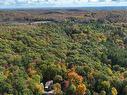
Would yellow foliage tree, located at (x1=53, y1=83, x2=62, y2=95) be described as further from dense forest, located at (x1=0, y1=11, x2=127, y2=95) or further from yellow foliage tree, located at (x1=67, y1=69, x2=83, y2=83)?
yellow foliage tree, located at (x1=67, y1=69, x2=83, y2=83)

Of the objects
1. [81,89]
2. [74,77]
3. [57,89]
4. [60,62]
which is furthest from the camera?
[60,62]

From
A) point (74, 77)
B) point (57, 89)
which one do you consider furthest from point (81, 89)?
point (74, 77)

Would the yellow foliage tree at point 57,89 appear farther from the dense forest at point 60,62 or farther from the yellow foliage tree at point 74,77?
the yellow foliage tree at point 74,77

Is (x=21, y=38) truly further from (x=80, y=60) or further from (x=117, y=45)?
(x=117, y=45)

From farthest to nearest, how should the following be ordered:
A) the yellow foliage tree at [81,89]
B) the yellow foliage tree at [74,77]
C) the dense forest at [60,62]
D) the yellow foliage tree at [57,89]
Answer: the yellow foliage tree at [74,77] < the dense forest at [60,62] < the yellow foliage tree at [81,89] < the yellow foliage tree at [57,89]

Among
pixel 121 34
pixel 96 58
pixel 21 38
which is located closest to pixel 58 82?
pixel 96 58

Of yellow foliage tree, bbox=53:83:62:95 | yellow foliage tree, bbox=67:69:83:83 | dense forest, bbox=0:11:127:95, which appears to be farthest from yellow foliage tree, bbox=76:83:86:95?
yellow foliage tree, bbox=53:83:62:95

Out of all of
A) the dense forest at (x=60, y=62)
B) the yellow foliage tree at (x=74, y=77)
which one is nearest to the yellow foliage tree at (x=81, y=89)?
the dense forest at (x=60, y=62)

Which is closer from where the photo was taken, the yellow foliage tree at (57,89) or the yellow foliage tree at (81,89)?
the yellow foliage tree at (57,89)

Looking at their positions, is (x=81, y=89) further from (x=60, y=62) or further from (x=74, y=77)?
(x=60, y=62)
